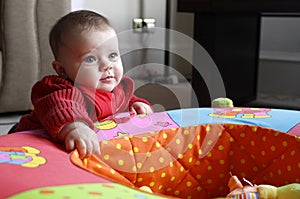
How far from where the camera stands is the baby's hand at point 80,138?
2.17 feet

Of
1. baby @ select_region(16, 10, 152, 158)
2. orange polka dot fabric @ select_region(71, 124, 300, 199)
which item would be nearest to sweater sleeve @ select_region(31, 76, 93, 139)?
baby @ select_region(16, 10, 152, 158)

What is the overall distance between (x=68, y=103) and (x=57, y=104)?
16 millimetres

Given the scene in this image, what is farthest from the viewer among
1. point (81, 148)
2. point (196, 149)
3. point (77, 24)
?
point (196, 149)

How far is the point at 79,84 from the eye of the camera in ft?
2.55

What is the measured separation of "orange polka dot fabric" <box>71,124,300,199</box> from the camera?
0.83m

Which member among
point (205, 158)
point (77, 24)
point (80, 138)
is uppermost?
point (77, 24)

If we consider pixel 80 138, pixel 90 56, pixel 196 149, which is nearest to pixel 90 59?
pixel 90 56

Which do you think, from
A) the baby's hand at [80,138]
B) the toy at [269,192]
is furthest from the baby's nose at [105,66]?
the toy at [269,192]

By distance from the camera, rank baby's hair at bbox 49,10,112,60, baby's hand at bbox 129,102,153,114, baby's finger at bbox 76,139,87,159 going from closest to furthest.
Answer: baby's finger at bbox 76,139,87,159 → baby's hair at bbox 49,10,112,60 → baby's hand at bbox 129,102,153,114

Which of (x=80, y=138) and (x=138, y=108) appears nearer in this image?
(x=80, y=138)

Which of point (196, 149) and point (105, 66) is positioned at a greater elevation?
point (105, 66)

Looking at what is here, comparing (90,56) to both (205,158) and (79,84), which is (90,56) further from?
(205,158)

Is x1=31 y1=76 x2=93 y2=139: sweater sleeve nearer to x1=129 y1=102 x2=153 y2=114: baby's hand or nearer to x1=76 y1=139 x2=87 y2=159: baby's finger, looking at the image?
x1=76 y1=139 x2=87 y2=159: baby's finger

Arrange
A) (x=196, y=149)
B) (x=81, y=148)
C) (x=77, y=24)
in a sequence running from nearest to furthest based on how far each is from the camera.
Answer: (x=81, y=148) < (x=77, y=24) < (x=196, y=149)
